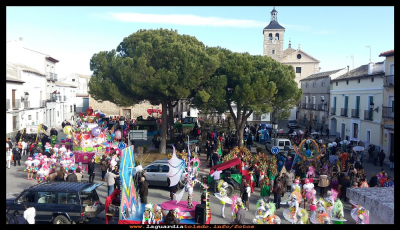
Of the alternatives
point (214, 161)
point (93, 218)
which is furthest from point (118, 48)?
point (93, 218)

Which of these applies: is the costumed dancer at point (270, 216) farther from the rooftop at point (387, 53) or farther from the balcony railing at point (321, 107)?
the balcony railing at point (321, 107)

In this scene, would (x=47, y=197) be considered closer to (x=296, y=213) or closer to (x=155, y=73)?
(x=296, y=213)

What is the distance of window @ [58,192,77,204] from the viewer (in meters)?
10.6

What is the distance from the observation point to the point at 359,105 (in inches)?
1135

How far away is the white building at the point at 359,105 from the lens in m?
25.3

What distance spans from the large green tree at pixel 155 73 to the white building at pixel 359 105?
13529mm

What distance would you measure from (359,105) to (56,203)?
26.5 m

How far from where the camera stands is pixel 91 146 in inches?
798

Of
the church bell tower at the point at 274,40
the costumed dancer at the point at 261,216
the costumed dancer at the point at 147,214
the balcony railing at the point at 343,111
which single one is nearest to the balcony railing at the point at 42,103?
the costumed dancer at the point at 147,214

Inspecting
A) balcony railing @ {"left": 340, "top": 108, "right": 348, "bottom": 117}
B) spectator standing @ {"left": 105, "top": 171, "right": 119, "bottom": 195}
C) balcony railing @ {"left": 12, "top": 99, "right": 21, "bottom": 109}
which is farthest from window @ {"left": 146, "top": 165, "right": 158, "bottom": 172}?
balcony railing @ {"left": 340, "top": 108, "right": 348, "bottom": 117}

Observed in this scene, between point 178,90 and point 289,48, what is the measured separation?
50.7 m

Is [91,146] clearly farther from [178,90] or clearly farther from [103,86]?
[178,90]

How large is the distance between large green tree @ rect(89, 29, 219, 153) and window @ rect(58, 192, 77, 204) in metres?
10.6

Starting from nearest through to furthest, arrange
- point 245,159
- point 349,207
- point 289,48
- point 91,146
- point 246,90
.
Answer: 1. point 349,207
2. point 245,159
3. point 91,146
4. point 246,90
5. point 289,48
